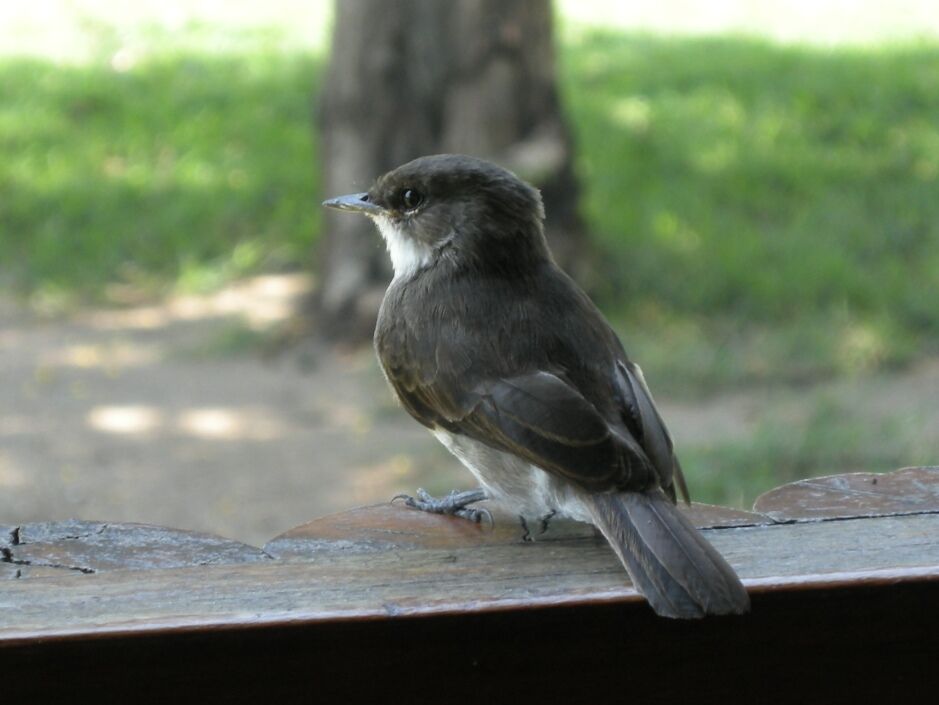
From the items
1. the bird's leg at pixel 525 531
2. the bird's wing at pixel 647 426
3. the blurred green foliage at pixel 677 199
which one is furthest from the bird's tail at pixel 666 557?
the blurred green foliage at pixel 677 199

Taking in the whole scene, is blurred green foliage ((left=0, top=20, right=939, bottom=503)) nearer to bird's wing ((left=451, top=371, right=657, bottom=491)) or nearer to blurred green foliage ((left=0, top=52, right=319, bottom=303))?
blurred green foliage ((left=0, top=52, right=319, bottom=303))

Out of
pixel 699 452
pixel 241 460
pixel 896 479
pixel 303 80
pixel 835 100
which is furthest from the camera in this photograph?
pixel 303 80

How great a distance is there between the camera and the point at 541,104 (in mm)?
9531

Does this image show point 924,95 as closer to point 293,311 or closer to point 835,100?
point 835,100

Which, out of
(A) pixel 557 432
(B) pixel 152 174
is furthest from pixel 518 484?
(B) pixel 152 174

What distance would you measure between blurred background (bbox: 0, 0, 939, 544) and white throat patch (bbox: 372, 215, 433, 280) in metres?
2.61

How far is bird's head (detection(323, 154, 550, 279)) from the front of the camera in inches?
128

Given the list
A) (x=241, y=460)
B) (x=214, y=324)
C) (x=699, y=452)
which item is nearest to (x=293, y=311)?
(x=214, y=324)

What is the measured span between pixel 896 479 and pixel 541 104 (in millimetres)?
7444

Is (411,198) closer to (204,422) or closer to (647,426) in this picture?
(647,426)

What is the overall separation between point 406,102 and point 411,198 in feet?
19.2

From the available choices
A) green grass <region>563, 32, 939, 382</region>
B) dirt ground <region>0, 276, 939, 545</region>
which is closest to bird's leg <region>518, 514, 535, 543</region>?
dirt ground <region>0, 276, 939, 545</region>

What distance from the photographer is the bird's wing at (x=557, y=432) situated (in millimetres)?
2572

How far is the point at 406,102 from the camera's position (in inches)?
365
